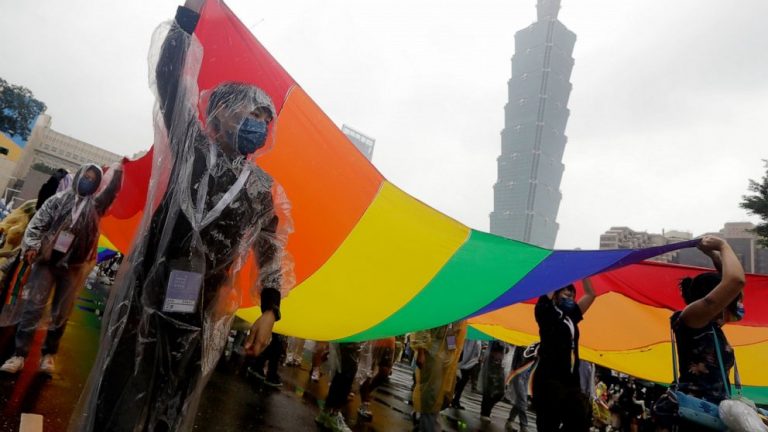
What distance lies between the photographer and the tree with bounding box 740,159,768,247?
47.7ft

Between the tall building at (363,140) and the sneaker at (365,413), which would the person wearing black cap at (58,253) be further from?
the tall building at (363,140)

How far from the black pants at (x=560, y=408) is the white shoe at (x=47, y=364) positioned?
3.93 m

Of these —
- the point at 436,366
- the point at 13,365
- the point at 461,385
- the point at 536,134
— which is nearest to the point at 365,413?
the point at 436,366

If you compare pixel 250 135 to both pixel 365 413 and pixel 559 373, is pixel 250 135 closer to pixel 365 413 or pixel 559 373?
pixel 559 373

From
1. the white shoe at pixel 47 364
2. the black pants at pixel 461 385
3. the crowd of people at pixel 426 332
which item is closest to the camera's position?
the crowd of people at pixel 426 332

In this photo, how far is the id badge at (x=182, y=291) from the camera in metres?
1.37

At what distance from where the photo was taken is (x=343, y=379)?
3840mm

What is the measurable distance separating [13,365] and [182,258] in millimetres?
2908

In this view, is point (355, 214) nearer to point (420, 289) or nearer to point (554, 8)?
point (420, 289)

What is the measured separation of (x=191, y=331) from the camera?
1.43 meters

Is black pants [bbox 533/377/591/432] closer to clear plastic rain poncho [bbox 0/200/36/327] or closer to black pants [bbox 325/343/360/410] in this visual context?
black pants [bbox 325/343/360/410]

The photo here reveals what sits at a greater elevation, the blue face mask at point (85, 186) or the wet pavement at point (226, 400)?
the blue face mask at point (85, 186)

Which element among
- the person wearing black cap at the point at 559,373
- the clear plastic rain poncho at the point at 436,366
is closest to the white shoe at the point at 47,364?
the clear plastic rain poncho at the point at 436,366

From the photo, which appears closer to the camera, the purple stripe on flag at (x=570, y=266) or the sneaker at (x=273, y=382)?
the purple stripe on flag at (x=570, y=266)
